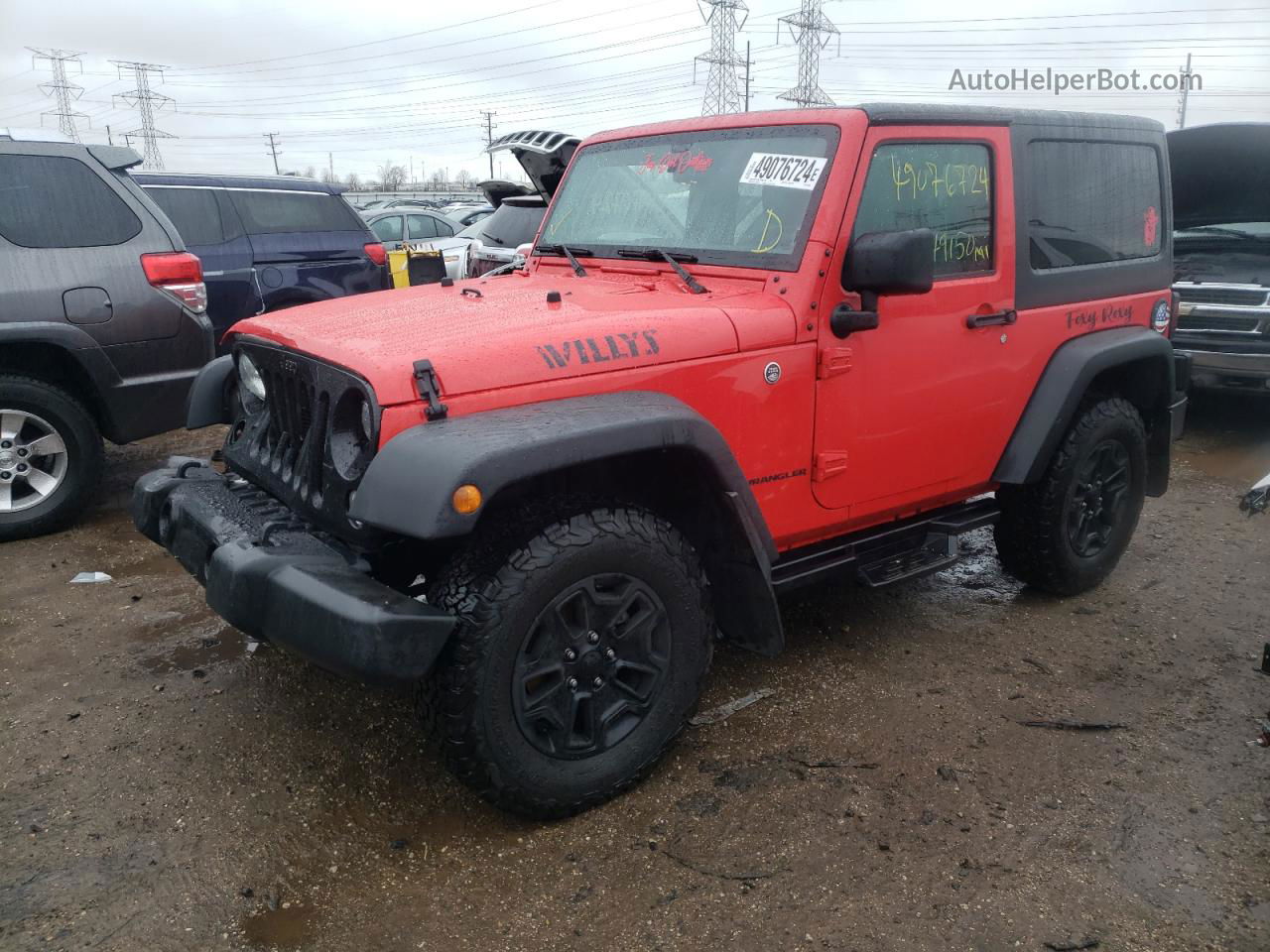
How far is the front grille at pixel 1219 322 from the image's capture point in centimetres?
716

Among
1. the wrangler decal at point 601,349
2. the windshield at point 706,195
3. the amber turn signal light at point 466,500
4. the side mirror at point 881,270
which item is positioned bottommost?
the amber turn signal light at point 466,500

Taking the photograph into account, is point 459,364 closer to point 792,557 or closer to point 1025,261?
point 792,557

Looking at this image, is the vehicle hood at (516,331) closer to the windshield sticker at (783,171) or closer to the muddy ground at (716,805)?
the windshield sticker at (783,171)

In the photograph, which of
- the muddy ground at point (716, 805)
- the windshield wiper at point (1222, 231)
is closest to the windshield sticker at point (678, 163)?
the muddy ground at point (716, 805)

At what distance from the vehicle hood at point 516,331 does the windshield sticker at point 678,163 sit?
0.46 meters

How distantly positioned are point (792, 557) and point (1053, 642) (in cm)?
140

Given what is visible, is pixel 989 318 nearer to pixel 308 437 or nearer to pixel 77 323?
pixel 308 437

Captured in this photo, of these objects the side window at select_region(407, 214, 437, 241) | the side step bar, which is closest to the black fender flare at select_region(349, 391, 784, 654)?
the side step bar

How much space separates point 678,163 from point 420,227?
1344 cm

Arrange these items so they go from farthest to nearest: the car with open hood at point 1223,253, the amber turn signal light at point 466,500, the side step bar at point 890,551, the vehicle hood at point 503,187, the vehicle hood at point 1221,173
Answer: the vehicle hood at point 1221,173
the car with open hood at point 1223,253
the vehicle hood at point 503,187
the side step bar at point 890,551
the amber turn signal light at point 466,500

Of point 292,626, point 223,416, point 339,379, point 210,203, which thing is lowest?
point 292,626

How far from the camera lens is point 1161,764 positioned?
10.2ft

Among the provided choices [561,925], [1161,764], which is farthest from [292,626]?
[1161,764]

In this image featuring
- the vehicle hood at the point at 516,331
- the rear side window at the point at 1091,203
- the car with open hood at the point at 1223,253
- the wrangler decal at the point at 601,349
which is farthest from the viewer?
the car with open hood at the point at 1223,253
